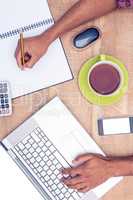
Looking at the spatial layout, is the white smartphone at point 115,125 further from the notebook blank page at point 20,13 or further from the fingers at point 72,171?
the notebook blank page at point 20,13

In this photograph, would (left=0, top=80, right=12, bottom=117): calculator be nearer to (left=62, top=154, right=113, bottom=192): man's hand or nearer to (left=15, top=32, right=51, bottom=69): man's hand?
(left=15, top=32, right=51, bottom=69): man's hand

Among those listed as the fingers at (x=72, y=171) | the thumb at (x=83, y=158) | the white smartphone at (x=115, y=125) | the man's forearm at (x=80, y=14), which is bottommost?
the fingers at (x=72, y=171)

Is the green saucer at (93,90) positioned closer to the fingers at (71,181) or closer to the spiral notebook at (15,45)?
the spiral notebook at (15,45)

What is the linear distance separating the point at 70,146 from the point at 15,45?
→ 0.28 metres

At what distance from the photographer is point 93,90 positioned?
121cm

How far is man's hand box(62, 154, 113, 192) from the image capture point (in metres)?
1.19

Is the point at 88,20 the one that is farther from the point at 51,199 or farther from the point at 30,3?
the point at 51,199

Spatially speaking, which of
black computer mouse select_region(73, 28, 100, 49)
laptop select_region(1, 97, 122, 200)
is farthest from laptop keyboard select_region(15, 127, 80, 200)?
black computer mouse select_region(73, 28, 100, 49)

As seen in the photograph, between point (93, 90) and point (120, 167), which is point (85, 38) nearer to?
point (93, 90)

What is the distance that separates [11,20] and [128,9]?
295 millimetres

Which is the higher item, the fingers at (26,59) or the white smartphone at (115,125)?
the fingers at (26,59)

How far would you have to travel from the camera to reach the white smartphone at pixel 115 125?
Result: 122 cm

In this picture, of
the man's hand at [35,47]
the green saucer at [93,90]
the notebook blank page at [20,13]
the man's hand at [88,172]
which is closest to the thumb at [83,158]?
the man's hand at [88,172]

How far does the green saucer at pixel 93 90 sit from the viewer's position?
A: 1216 mm
